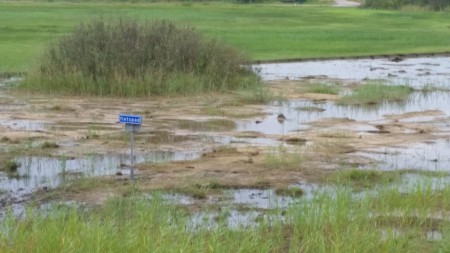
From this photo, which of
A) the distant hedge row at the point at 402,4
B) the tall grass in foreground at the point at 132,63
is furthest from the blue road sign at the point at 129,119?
the distant hedge row at the point at 402,4

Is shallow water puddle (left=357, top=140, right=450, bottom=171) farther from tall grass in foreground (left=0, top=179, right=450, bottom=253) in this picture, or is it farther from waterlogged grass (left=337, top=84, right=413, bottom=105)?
waterlogged grass (left=337, top=84, right=413, bottom=105)

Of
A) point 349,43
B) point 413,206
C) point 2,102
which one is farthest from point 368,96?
point 349,43

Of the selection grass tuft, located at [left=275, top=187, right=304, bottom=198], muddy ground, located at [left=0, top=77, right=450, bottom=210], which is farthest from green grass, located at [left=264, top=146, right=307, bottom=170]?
grass tuft, located at [left=275, top=187, right=304, bottom=198]

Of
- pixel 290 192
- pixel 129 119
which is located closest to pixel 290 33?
pixel 290 192

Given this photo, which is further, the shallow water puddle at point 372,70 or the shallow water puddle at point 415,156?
the shallow water puddle at point 372,70

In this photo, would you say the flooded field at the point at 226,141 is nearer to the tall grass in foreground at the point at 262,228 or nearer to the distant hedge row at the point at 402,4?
the tall grass in foreground at the point at 262,228

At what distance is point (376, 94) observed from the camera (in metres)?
24.4

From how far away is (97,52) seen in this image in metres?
23.8

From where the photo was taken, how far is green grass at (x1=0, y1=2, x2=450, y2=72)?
37.3 m

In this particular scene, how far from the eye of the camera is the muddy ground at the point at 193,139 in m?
13.0

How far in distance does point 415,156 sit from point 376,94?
9.04m

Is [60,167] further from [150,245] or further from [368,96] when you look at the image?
[368,96]

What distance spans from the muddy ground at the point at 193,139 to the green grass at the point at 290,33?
6052 mm

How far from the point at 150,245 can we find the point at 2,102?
15082 millimetres
